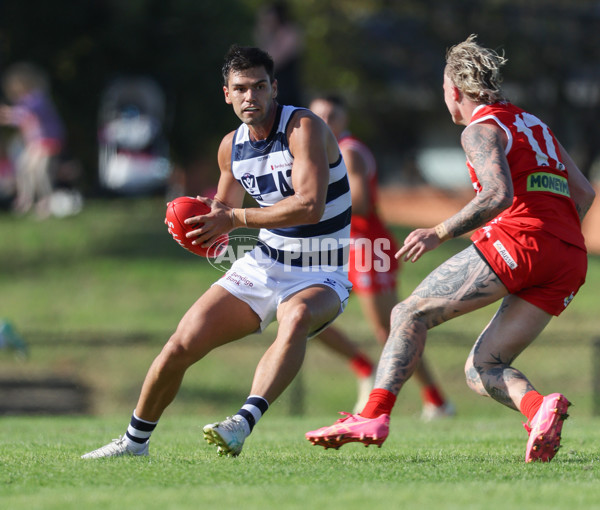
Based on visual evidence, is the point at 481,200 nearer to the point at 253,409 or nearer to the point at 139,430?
the point at 253,409

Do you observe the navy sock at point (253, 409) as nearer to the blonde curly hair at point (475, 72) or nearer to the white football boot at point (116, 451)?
the white football boot at point (116, 451)

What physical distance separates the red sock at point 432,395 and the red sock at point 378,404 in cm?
395

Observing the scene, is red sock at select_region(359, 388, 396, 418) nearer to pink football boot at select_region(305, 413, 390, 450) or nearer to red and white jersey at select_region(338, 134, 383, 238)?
pink football boot at select_region(305, 413, 390, 450)

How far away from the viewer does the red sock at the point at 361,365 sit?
9266mm

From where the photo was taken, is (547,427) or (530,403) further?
(530,403)

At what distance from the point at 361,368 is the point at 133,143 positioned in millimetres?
13781

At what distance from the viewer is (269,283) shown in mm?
5617

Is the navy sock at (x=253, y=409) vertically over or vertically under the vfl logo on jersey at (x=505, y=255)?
under

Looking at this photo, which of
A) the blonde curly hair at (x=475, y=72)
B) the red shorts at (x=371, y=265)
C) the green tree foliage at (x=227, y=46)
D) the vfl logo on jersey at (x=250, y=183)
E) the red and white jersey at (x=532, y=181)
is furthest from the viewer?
the green tree foliage at (x=227, y=46)

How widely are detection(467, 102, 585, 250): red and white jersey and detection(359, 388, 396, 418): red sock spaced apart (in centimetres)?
106

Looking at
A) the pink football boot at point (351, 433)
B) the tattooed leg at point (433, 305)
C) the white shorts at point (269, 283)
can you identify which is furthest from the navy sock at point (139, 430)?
the tattooed leg at point (433, 305)

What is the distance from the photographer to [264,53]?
222 inches

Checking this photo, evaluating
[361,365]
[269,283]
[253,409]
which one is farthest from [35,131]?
[253,409]

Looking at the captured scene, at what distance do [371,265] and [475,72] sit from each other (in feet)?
12.5
